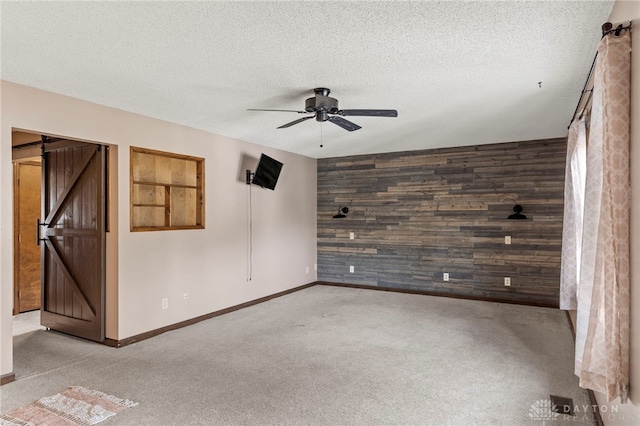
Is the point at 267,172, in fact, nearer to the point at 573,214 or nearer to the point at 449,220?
the point at 449,220

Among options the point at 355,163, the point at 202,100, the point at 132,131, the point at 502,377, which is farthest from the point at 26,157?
the point at 502,377

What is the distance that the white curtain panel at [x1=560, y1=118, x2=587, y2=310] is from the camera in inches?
Result: 137

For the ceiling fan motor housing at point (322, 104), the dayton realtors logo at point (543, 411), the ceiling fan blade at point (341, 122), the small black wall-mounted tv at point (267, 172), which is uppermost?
the ceiling fan motor housing at point (322, 104)

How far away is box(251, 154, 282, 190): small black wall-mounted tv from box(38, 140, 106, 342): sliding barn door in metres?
2.14

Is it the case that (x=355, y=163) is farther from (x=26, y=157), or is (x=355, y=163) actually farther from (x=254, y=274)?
(x=26, y=157)

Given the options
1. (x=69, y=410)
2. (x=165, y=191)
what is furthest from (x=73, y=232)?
(x=69, y=410)

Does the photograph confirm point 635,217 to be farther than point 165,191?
No

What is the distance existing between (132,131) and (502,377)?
4247mm

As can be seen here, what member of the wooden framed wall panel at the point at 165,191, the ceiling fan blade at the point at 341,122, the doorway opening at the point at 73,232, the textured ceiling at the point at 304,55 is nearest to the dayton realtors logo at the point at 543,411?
the textured ceiling at the point at 304,55

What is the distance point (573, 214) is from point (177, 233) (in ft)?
14.2

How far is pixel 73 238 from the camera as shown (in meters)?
4.36

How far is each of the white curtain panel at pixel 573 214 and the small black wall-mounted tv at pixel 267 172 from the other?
3.81 m

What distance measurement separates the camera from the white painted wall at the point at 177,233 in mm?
3217

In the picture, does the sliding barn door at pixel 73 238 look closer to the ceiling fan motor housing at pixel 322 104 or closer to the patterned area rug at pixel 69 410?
the patterned area rug at pixel 69 410
